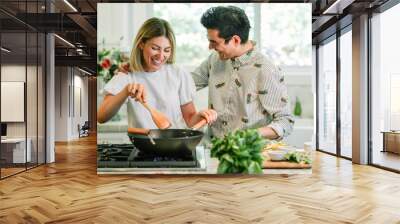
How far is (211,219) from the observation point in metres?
3.70

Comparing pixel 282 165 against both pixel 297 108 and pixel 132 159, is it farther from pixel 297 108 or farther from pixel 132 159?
pixel 132 159

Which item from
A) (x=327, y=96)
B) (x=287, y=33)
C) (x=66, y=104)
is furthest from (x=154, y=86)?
(x=66, y=104)

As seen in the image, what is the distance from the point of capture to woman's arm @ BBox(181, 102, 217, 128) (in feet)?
18.0

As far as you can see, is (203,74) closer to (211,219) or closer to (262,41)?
(262,41)

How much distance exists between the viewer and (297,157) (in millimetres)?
5613

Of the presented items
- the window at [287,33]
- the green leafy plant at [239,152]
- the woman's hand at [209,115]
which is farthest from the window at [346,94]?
the woman's hand at [209,115]

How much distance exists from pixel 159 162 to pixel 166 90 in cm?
96

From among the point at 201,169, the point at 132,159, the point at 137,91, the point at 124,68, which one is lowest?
the point at 201,169

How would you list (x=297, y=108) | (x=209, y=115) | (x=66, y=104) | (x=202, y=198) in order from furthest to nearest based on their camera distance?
(x=66, y=104) → (x=297, y=108) → (x=209, y=115) → (x=202, y=198)

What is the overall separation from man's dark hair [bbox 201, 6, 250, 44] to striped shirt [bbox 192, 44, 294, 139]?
0.93 ft

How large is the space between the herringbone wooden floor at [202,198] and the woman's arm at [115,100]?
0.93 metres

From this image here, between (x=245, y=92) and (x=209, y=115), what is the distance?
0.56 m

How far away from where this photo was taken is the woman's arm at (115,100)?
546cm

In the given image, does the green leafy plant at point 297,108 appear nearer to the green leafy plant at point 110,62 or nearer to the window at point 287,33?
the window at point 287,33
